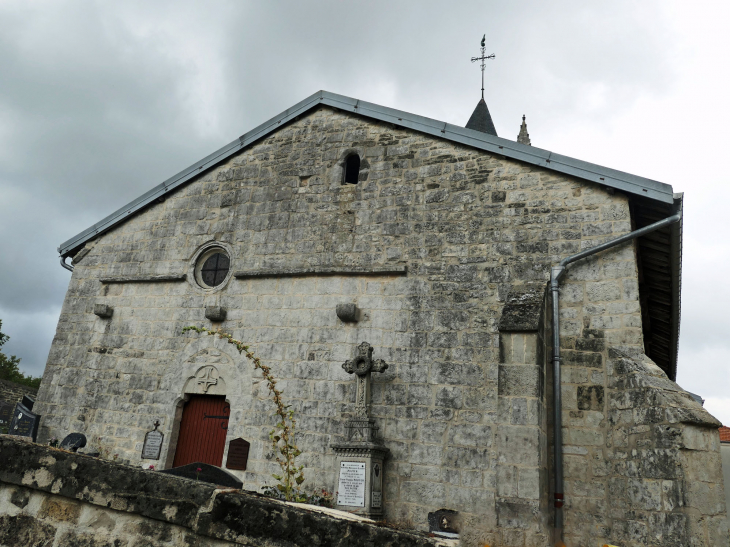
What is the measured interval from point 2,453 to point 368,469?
13.7ft

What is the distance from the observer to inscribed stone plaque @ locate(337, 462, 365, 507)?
19.5 feet

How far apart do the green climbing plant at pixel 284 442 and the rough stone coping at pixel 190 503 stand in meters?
4.03

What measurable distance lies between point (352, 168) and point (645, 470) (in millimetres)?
5479

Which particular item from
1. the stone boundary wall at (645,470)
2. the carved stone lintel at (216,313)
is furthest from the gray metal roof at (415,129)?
the carved stone lintel at (216,313)

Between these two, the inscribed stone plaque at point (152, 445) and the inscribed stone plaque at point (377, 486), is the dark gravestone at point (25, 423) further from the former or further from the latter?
the inscribed stone plaque at point (377, 486)

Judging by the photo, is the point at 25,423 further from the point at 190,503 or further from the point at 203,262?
the point at 190,503

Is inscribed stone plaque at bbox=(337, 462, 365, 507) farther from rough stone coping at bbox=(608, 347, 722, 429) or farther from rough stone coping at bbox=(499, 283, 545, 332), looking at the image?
rough stone coping at bbox=(608, 347, 722, 429)

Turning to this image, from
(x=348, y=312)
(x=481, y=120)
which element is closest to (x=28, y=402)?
(x=348, y=312)

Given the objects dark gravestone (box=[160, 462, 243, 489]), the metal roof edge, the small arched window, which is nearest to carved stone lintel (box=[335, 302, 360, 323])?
the small arched window

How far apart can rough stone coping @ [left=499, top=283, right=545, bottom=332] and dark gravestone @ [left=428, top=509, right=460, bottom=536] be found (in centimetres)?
211

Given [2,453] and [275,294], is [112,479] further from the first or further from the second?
[275,294]

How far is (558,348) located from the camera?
6.05 meters

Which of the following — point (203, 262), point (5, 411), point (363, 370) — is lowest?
point (5, 411)

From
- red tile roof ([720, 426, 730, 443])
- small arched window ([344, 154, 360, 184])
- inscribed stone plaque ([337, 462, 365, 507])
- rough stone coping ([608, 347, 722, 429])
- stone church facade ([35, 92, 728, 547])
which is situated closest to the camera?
rough stone coping ([608, 347, 722, 429])
